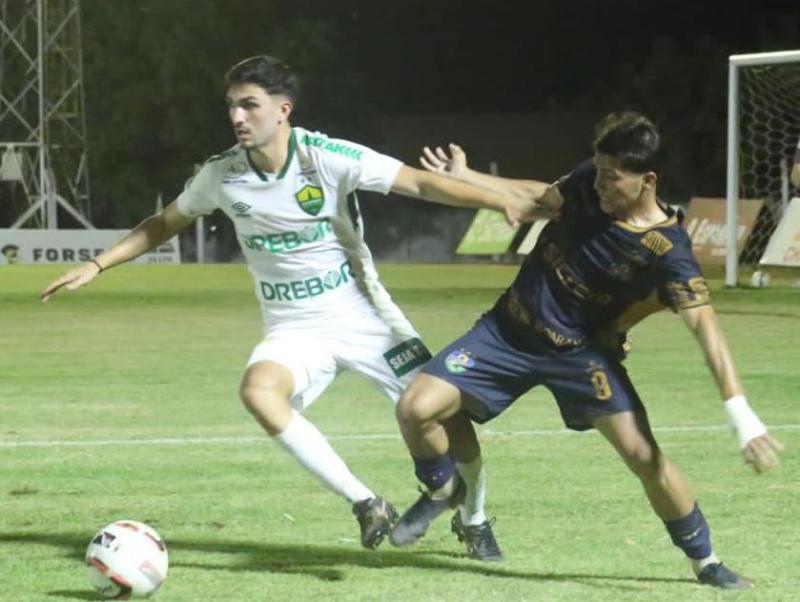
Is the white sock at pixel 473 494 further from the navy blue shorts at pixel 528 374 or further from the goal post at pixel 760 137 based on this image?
the goal post at pixel 760 137

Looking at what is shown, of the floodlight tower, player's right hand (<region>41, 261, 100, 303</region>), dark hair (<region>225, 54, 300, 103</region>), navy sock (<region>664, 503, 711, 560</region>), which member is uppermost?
dark hair (<region>225, 54, 300, 103</region>)

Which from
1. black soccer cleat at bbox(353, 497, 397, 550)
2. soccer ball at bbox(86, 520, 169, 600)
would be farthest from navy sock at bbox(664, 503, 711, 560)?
soccer ball at bbox(86, 520, 169, 600)

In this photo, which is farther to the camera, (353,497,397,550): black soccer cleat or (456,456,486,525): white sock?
(456,456,486,525): white sock

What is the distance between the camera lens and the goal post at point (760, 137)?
85.8 ft

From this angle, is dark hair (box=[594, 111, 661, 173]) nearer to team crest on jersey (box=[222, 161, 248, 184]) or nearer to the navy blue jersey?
the navy blue jersey

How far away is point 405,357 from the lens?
25.8 ft

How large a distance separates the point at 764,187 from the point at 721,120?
665 inches

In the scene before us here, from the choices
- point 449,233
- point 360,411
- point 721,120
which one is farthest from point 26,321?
point 721,120

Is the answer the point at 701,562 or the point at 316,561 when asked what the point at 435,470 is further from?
the point at 701,562

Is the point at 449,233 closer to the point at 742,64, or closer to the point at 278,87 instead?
the point at 742,64

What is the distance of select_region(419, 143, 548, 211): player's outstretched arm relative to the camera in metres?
7.02

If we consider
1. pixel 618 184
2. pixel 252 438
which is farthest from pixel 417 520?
pixel 252 438

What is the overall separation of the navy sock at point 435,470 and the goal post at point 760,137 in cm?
1856

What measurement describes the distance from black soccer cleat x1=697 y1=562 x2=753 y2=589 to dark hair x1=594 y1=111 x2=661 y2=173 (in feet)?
4.87
